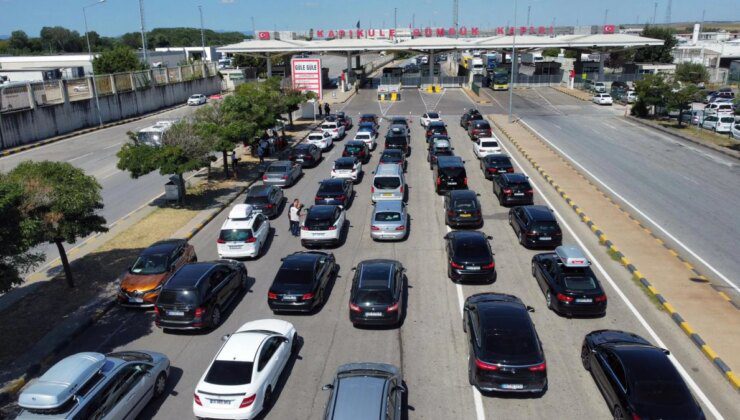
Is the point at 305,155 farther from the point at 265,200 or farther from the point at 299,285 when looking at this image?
the point at 299,285

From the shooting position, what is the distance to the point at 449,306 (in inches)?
645

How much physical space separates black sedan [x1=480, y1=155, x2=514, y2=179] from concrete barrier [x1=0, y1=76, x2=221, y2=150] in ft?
120

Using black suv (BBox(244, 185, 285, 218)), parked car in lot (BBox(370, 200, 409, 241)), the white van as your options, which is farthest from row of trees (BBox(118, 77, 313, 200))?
parked car in lot (BBox(370, 200, 409, 241))

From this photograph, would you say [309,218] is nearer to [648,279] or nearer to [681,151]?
[648,279]

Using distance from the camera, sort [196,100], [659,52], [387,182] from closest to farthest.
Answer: [387,182] < [196,100] < [659,52]

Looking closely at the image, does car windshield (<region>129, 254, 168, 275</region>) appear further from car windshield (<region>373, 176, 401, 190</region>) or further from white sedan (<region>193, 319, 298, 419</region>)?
car windshield (<region>373, 176, 401, 190</region>)

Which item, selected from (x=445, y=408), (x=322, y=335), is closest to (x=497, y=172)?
(x=322, y=335)

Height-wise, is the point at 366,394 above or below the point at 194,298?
above

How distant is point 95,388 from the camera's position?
10547mm

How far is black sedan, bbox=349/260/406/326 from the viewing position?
1467 centimetres

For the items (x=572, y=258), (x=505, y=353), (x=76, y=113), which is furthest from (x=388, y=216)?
(x=76, y=113)

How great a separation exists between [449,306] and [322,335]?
4.02 meters

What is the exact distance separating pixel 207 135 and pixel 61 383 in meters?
18.8

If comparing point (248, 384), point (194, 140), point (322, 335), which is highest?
point (194, 140)
